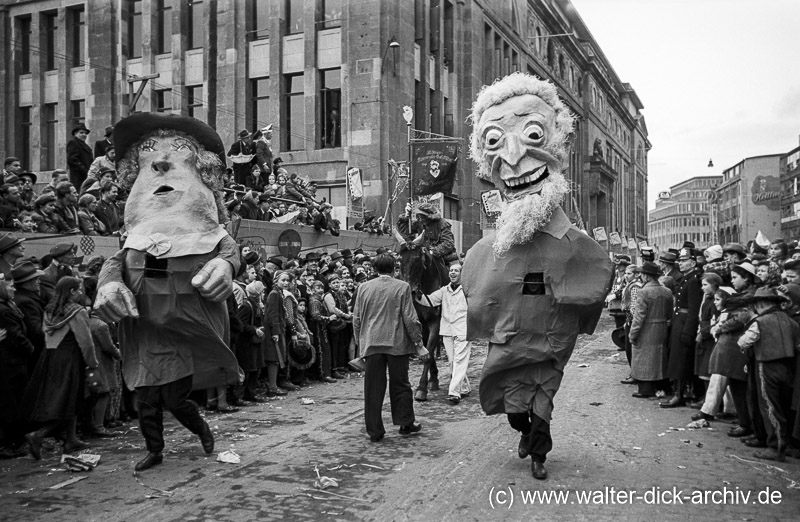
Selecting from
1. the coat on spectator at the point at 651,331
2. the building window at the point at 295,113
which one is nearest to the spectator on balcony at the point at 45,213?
the coat on spectator at the point at 651,331

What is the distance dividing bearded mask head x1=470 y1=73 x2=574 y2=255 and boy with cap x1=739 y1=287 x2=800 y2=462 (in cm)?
219

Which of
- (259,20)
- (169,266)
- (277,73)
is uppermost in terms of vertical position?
(259,20)

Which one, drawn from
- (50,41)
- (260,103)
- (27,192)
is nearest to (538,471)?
(27,192)

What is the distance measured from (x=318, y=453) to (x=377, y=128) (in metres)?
19.8

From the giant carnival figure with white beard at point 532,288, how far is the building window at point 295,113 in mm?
21022

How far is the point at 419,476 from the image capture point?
224 inches

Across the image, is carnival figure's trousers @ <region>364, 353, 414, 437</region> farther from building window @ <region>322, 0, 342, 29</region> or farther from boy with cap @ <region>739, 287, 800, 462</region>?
building window @ <region>322, 0, 342, 29</region>

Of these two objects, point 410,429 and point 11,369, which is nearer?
point 11,369

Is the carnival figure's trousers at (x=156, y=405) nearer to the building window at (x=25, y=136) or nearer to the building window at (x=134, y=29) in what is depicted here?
the building window at (x=134, y=29)

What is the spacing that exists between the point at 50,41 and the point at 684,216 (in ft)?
381

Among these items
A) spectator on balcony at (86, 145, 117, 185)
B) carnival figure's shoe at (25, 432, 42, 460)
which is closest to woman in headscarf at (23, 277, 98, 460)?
carnival figure's shoe at (25, 432, 42, 460)

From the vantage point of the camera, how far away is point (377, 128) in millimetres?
25203

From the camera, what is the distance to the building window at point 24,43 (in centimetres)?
3045

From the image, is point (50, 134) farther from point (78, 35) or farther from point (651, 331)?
point (651, 331)
